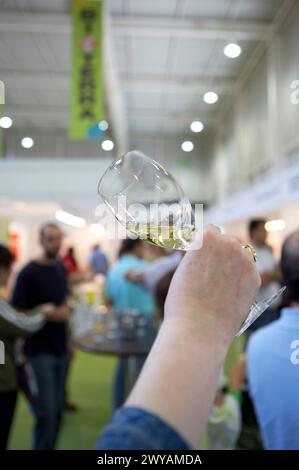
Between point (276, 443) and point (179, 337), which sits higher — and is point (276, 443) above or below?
below

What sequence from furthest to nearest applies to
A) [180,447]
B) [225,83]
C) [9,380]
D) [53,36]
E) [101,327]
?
[101,327] → [53,36] → [9,380] → [225,83] → [180,447]

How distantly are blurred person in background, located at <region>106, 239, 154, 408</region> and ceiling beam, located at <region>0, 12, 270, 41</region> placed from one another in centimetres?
113

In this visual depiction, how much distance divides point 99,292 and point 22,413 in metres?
1.16

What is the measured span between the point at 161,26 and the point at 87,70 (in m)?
1.26

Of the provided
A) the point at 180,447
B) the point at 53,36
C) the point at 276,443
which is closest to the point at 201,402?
the point at 180,447

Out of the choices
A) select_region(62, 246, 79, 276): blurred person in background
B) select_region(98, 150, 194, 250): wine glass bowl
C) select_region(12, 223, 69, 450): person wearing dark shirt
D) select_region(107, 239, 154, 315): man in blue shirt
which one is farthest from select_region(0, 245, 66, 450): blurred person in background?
select_region(62, 246, 79, 276): blurred person in background

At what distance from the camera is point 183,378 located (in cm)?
29

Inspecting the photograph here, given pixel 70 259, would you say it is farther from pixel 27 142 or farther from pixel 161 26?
pixel 27 142

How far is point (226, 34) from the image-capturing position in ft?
3.80

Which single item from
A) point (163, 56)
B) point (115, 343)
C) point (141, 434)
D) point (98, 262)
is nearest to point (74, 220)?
point (141, 434)

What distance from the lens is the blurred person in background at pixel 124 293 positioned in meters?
2.30

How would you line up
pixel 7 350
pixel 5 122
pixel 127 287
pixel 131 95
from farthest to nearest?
pixel 127 287 → pixel 131 95 → pixel 7 350 → pixel 5 122

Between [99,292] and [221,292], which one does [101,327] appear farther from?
[221,292]

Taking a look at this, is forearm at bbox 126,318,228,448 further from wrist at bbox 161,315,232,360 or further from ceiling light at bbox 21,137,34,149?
ceiling light at bbox 21,137,34,149
